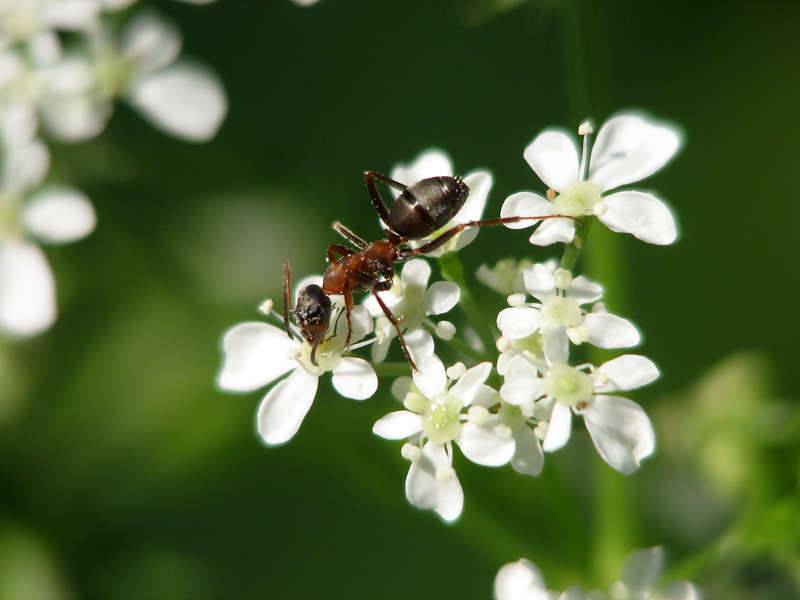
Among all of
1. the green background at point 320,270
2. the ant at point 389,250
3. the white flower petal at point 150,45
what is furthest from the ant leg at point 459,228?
the white flower petal at point 150,45

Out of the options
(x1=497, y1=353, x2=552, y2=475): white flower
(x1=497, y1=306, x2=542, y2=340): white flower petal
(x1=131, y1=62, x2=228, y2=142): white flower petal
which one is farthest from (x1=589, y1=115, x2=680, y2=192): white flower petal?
(x1=131, y1=62, x2=228, y2=142): white flower petal

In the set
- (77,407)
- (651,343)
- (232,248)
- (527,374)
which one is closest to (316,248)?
(232,248)

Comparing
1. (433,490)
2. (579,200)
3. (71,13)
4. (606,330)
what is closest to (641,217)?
(579,200)

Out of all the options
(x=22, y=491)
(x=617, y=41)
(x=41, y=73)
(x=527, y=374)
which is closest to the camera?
(x=527, y=374)

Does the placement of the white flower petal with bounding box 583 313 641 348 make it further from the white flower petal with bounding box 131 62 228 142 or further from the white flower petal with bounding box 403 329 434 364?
the white flower petal with bounding box 131 62 228 142

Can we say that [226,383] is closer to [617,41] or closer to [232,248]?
[232,248]

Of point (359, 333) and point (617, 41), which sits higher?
point (617, 41)
